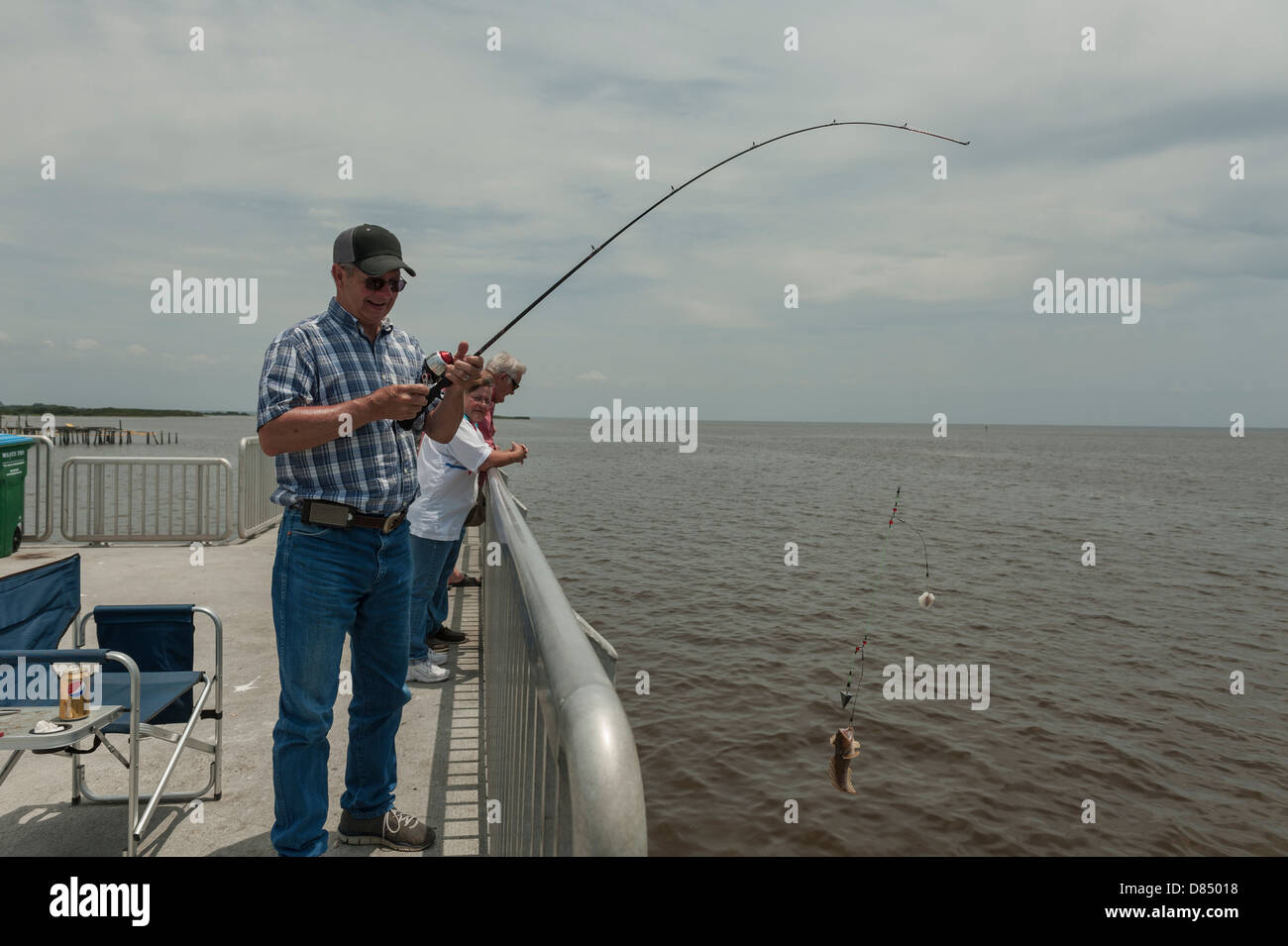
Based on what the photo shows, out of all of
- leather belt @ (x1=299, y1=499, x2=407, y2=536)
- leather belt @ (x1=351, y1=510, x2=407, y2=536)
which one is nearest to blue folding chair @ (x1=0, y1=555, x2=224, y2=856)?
leather belt @ (x1=299, y1=499, x2=407, y2=536)

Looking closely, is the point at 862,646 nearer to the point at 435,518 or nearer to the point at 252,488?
the point at 435,518

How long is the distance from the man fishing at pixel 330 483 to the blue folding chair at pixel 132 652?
75 cm

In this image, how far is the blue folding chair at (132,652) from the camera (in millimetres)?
3230

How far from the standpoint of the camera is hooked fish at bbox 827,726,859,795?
19.2 ft

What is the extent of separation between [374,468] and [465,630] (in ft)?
12.6

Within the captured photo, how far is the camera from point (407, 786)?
12.4 feet

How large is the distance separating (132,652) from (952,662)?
9258mm

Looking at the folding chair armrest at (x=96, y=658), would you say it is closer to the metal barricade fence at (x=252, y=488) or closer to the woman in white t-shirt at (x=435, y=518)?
the woman in white t-shirt at (x=435, y=518)

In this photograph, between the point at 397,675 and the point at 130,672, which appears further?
the point at 397,675

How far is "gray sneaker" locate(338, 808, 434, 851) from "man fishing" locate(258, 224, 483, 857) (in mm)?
399

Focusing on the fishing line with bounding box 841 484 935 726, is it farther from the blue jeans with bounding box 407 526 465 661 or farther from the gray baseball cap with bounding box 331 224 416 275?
the gray baseball cap with bounding box 331 224 416 275

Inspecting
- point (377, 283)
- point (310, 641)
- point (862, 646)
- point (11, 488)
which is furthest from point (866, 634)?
point (11, 488)
